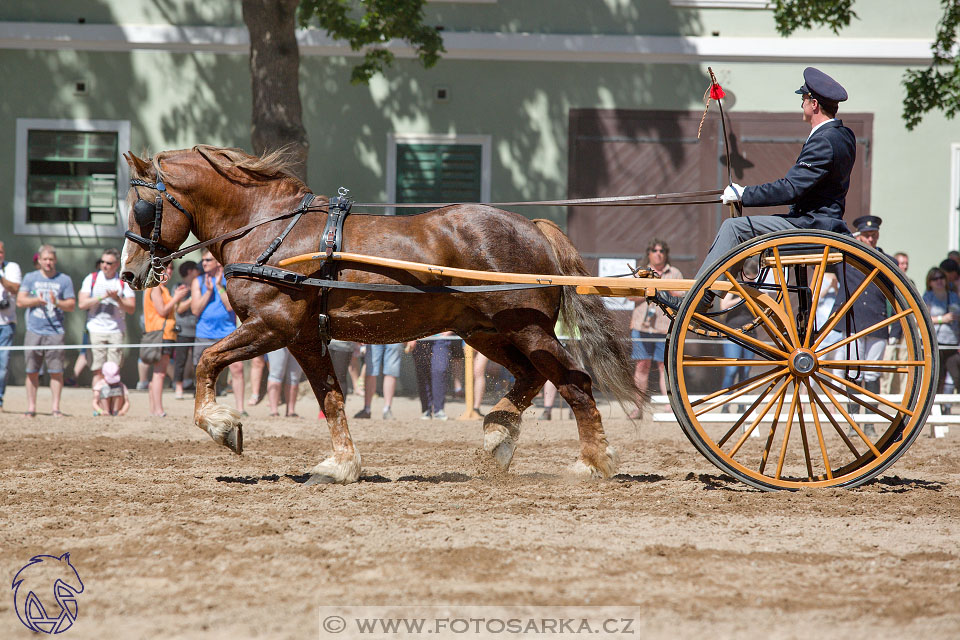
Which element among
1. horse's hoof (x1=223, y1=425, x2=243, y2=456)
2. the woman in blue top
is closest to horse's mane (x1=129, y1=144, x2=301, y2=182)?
horse's hoof (x1=223, y1=425, x2=243, y2=456)

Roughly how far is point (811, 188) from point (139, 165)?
3856 millimetres

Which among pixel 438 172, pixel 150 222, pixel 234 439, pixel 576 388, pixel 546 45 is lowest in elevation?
pixel 234 439

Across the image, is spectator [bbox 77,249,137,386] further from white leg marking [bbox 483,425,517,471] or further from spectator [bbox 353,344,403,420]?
white leg marking [bbox 483,425,517,471]

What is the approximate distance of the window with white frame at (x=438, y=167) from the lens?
1354cm

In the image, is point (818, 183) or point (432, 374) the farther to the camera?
point (432, 374)

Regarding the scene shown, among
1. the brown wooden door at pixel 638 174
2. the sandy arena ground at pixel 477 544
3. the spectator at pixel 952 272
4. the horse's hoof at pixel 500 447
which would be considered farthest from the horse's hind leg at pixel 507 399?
the brown wooden door at pixel 638 174

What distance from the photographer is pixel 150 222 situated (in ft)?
19.1

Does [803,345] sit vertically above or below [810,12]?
below

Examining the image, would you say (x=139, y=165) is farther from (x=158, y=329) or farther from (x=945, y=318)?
(x=945, y=318)

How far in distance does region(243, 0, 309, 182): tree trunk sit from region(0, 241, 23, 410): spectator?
2.97 metres

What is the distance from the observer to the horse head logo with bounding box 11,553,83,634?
10.6 ft

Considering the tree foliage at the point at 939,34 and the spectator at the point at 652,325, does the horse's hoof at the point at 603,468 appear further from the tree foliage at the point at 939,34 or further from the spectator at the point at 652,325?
the tree foliage at the point at 939,34

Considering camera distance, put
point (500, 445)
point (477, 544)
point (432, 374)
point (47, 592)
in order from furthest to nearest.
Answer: point (432, 374) → point (500, 445) → point (477, 544) → point (47, 592)

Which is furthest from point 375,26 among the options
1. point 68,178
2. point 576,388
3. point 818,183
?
point 818,183
